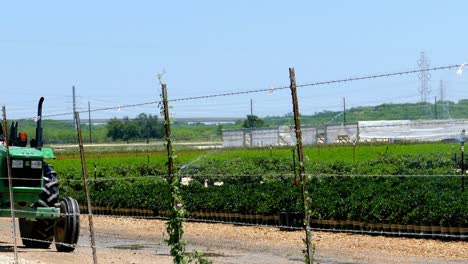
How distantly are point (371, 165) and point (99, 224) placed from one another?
12.6 metres

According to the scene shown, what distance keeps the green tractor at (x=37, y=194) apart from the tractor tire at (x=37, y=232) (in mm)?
18

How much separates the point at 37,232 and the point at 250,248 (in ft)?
13.1

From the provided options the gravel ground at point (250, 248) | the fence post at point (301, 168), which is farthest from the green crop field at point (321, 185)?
the fence post at point (301, 168)

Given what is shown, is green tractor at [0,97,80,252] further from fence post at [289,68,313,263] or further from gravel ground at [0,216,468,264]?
fence post at [289,68,313,263]

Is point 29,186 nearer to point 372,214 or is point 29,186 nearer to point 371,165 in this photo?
point 372,214

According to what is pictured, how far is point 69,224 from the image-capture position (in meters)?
17.2

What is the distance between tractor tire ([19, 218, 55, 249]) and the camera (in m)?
18.1

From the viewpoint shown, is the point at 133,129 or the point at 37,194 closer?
the point at 37,194

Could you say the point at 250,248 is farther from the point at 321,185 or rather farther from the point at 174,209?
the point at 174,209

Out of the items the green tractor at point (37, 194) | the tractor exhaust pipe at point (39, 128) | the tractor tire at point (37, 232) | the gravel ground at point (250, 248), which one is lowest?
the gravel ground at point (250, 248)

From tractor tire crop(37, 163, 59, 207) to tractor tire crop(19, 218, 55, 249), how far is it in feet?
1.89

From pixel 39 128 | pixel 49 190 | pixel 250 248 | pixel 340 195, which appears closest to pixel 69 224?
pixel 49 190

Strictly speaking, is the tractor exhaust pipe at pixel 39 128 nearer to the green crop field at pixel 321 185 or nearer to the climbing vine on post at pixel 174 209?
the green crop field at pixel 321 185

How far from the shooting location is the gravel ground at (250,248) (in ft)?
55.0
